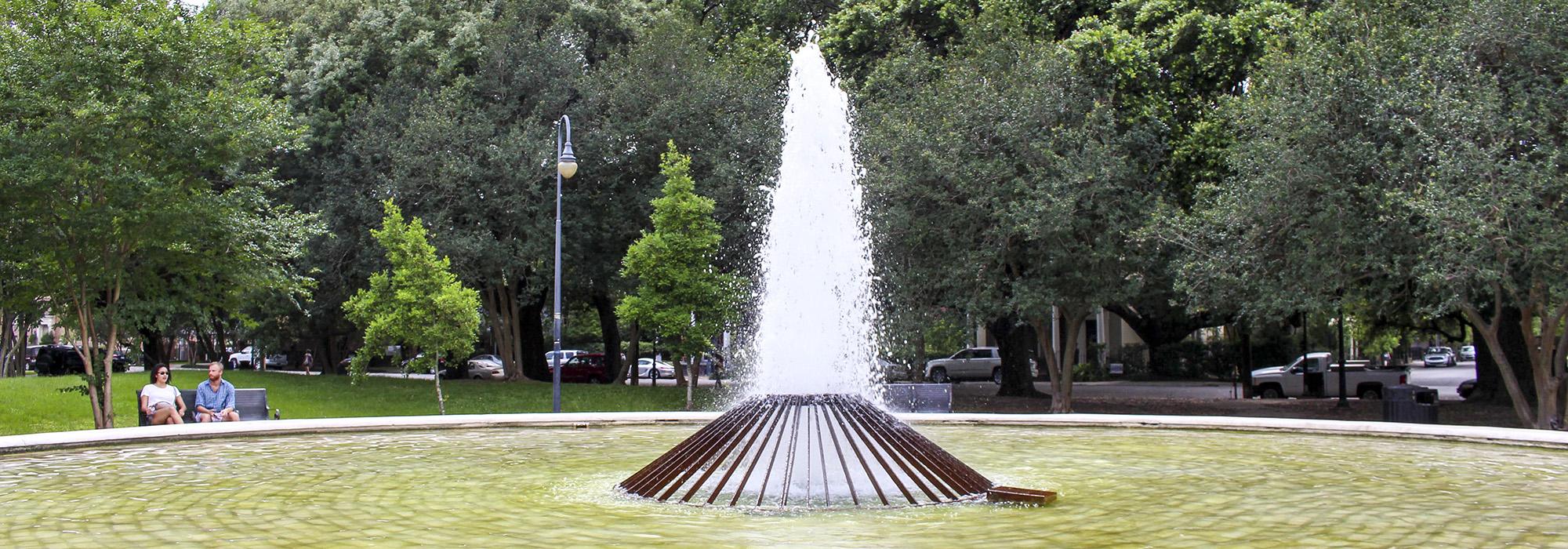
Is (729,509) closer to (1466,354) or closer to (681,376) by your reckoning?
(681,376)

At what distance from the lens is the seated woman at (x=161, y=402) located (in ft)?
51.6

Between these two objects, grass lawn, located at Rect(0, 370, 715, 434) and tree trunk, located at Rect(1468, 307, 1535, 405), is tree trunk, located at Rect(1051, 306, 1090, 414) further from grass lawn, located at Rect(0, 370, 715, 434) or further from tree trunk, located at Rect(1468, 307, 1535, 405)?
grass lawn, located at Rect(0, 370, 715, 434)

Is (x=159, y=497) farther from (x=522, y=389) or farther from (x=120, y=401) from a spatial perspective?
(x=522, y=389)

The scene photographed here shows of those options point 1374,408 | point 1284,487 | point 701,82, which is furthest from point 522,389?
point 1284,487

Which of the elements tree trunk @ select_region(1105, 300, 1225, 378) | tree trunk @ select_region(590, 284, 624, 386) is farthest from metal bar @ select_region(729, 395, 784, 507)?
tree trunk @ select_region(590, 284, 624, 386)

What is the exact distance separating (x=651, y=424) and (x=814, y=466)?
24.2 ft

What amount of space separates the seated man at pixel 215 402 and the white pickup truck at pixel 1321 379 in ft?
92.3

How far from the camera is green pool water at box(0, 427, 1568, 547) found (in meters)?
7.59

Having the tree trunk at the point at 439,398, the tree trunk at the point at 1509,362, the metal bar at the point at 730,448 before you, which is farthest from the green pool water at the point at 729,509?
the tree trunk at the point at 1509,362

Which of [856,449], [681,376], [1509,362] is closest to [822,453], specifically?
[856,449]

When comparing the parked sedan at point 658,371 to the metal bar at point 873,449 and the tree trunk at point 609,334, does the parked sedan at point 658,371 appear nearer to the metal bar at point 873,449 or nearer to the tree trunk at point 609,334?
the tree trunk at point 609,334

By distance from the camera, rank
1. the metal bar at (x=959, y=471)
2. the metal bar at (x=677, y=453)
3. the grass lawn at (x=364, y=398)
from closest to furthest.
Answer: the metal bar at (x=959, y=471)
the metal bar at (x=677, y=453)
the grass lawn at (x=364, y=398)

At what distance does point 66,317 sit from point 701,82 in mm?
14910

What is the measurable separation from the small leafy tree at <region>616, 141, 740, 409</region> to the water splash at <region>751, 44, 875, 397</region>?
38.4 ft
